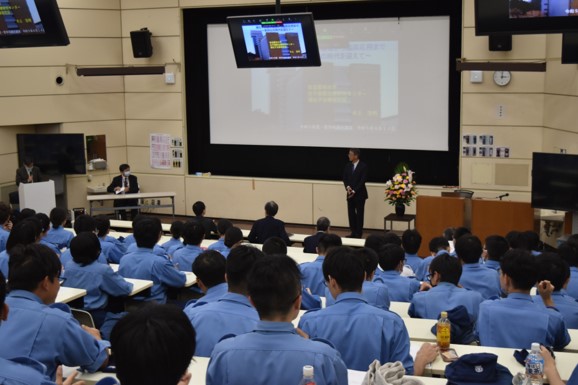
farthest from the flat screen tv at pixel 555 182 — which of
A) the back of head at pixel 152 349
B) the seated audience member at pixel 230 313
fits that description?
the back of head at pixel 152 349

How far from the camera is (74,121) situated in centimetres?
1349

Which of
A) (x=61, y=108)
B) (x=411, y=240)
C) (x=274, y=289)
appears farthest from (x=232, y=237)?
(x=61, y=108)

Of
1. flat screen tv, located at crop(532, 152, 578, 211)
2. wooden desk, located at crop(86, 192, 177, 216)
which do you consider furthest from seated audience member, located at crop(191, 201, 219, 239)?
flat screen tv, located at crop(532, 152, 578, 211)

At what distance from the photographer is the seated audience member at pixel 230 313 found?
3.91 meters

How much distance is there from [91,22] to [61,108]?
1621mm

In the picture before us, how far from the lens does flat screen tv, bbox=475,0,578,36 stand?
6.55m

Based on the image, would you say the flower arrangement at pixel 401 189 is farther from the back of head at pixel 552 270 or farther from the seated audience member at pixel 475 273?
the back of head at pixel 552 270

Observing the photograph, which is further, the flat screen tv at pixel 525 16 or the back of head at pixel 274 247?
the flat screen tv at pixel 525 16

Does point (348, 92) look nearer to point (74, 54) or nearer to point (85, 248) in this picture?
point (74, 54)

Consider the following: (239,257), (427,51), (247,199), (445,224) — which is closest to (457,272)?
(239,257)

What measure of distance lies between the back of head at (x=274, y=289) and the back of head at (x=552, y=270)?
8.53ft

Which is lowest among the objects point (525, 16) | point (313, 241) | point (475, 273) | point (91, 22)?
point (313, 241)

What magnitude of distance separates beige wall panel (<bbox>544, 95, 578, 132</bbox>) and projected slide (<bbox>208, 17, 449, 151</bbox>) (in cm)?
159

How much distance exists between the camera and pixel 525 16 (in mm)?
6680
